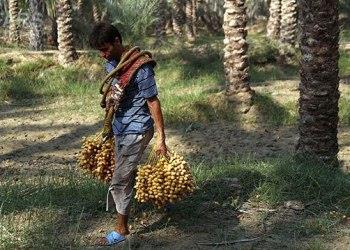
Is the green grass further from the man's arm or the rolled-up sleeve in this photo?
the rolled-up sleeve

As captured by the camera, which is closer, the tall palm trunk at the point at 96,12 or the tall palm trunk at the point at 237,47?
the tall palm trunk at the point at 237,47

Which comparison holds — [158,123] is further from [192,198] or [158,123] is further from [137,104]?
[192,198]

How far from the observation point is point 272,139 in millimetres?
10391

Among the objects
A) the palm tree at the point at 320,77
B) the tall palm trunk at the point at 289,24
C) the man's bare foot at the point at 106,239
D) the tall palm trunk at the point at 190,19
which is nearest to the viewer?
the man's bare foot at the point at 106,239

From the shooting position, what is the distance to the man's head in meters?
4.55

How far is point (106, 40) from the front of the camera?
15.0 feet

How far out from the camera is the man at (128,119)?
467 centimetres

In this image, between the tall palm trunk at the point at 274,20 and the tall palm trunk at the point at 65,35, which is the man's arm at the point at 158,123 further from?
the tall palm trunk at the point at 274,20

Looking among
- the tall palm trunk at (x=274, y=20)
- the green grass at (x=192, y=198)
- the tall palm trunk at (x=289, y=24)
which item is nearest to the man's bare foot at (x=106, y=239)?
the green grass at (x=192, y=198)

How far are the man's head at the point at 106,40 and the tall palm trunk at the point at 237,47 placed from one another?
7405 mm

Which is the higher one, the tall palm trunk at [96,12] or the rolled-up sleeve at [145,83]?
the tall palm trunk at [96,12]

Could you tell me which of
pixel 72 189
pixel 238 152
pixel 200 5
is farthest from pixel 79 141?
pixel 200 5

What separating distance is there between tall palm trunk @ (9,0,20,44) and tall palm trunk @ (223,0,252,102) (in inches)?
431

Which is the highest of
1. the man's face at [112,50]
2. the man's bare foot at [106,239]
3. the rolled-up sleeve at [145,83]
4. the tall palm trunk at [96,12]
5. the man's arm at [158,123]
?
the tall palm trunk at [96,12]
